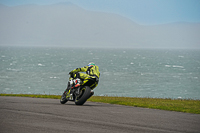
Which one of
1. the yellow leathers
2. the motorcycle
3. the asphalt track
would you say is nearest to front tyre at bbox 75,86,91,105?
the motorcycle

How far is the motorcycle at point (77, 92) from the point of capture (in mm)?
13781

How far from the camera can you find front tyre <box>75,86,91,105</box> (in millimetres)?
13750

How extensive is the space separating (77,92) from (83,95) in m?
0.46

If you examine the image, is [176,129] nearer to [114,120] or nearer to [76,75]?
[114,120]

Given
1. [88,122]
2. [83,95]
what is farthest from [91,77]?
[88,122]

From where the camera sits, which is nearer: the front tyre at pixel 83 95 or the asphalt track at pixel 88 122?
the asphalt track at pixel 88 122

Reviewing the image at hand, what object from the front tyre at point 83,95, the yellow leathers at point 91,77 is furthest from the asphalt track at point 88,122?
the yellow leathers at point 91,77

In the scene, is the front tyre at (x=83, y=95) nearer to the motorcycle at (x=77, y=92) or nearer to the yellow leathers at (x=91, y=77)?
the motorcycle at (x=77, y=92)

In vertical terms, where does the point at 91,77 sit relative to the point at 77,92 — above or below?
above

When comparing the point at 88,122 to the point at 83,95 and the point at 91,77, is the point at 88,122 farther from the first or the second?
the point at 91,77

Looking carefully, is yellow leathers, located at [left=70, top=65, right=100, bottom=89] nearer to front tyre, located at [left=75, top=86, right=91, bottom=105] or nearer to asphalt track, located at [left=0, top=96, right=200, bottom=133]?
front tyre, located at [left=75, top=86, right=91, bottom=105]

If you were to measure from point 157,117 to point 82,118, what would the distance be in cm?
268

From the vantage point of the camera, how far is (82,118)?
10312mm

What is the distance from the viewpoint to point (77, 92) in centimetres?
1421
